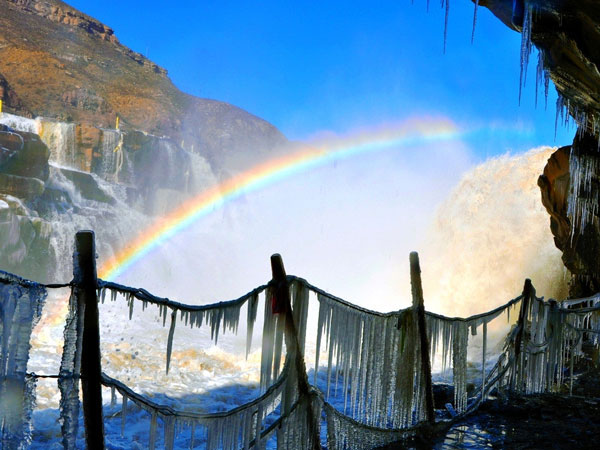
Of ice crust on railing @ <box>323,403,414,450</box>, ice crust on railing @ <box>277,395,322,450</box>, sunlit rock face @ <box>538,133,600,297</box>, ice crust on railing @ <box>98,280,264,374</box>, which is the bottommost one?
ice crust on railing @ <box>323,403,414,450</box>

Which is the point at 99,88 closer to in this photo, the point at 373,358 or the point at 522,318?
the point at 522,318

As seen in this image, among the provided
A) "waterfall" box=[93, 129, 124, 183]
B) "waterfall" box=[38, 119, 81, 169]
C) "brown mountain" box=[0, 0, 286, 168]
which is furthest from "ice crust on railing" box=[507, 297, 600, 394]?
"brown mountain" box=[0, 0, 286, 168]

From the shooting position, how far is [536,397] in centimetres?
748

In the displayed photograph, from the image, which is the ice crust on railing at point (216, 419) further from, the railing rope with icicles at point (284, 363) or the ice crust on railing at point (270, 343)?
the ice crust on railing at point (270, 343)

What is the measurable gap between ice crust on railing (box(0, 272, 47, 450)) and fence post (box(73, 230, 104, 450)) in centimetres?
22

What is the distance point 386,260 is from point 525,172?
20.0m

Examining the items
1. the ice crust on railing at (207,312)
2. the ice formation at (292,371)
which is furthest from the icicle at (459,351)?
the ice crust on railing at (207,312)

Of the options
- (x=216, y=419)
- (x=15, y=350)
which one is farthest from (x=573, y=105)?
(x=15, y=350)

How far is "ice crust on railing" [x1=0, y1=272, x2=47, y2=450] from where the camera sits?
2.61 m

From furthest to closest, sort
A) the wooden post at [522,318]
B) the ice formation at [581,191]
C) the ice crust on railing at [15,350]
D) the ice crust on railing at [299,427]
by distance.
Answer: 1. the ice formation at [581,191]
2. the wooden post at [522,318]
3. the ice crust on railing at [299,427]
4. the ice crust on railing at [15,350]

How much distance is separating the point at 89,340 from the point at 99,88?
8450 cm

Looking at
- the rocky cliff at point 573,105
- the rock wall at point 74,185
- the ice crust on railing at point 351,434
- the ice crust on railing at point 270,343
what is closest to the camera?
the ice crust on railing at point 270,343

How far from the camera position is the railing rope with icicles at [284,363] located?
8.88 feet

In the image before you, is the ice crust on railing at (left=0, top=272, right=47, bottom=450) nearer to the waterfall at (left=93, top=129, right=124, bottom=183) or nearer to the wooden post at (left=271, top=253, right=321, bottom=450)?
the wooden post at (left=271, top=253, right=321, bottom=450)
